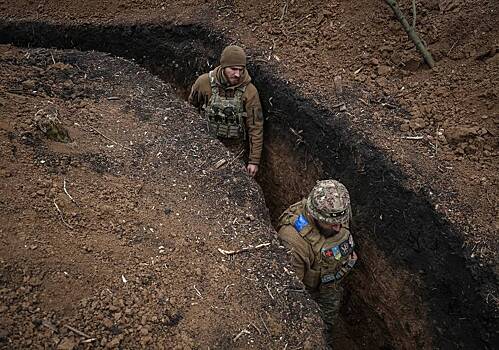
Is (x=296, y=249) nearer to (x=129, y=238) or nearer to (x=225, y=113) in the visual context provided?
(x=129, y=238)

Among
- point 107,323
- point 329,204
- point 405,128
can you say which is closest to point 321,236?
point 329,204

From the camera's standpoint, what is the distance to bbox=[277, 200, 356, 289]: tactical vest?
4895 mm

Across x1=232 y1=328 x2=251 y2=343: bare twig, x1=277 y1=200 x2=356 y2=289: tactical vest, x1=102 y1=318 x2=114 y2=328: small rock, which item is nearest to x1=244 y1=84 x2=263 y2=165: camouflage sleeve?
x1=277 y1=200 x2=356 y2=289: tactical vest

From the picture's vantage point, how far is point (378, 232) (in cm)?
580

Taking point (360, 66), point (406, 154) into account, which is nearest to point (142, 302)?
point (406, 154)

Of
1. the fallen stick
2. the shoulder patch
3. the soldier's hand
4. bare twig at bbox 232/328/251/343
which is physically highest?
the shoulder patch

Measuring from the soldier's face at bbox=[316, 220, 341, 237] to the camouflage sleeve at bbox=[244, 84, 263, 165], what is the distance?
2.34 m

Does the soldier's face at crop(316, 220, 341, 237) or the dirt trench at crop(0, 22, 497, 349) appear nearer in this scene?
the soldier's face at crop(316, 220, 341, 237)

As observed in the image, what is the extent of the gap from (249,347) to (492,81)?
4411 millimetres

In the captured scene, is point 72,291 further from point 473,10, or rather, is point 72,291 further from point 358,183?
point 473,10

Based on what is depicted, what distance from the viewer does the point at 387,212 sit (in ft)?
18.7

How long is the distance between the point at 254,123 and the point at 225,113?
0.45 m

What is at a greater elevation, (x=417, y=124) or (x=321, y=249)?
(x=417, y=124)

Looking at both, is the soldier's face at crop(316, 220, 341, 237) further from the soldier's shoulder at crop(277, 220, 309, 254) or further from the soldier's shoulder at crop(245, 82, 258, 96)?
the soldier's shoulder at crop(245, 82, 258, 96)
